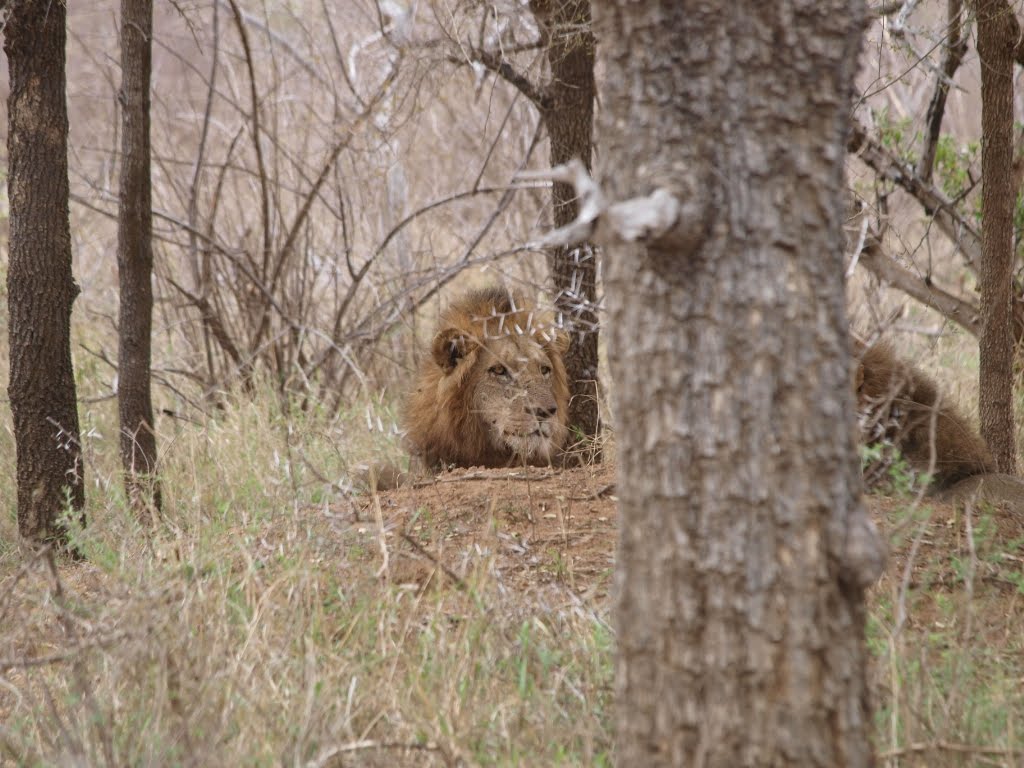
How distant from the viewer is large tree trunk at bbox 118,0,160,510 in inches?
242

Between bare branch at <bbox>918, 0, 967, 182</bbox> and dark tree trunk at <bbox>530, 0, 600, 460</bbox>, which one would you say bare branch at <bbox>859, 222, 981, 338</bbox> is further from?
dark tree trunk at <bbox>530, 0, 600, 460</bbox>

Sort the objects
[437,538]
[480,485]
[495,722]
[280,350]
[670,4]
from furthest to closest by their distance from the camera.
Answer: [280,350], [480,485], [437,538], [495,722], [670,4]

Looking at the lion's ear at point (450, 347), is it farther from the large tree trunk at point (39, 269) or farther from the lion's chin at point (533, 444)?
the large tree trunk at point (39, 269)

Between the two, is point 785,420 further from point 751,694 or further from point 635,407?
point 751,694

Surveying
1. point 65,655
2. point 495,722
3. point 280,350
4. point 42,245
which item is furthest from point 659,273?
point 280,350

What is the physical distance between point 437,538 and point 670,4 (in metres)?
2.66

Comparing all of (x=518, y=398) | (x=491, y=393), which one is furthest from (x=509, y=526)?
(x=491, y=393)

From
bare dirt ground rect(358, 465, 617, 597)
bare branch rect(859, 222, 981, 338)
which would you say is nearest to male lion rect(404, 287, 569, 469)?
bare dirt ground rect(358, 465, 617, 597)

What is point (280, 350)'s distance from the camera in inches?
364

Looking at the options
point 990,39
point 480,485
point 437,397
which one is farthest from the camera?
point 437,397

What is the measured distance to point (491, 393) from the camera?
6.78 meters

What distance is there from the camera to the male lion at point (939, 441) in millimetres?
5367

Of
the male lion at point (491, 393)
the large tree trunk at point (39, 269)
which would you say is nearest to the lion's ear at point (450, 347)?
the male lion at point (491, 393)

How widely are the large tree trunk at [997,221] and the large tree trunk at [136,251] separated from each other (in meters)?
4.33
